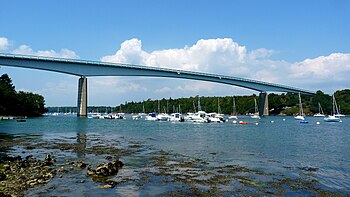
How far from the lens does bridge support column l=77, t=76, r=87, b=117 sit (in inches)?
3831

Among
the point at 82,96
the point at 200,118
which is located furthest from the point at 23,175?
the point at 82,96

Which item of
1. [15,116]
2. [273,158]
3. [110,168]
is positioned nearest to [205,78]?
[15,116]

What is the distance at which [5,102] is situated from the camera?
9606 centimetres

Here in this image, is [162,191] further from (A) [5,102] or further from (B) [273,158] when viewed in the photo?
(A) [5,102]

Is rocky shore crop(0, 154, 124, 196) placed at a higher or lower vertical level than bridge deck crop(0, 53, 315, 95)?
lower

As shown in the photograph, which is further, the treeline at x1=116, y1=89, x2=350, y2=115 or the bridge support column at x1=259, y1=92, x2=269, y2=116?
the treeline at x1=116, y1=89, x2=350, y2=115

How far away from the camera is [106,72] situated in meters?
97.5

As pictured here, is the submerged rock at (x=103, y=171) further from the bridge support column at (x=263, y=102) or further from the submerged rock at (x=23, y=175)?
the bridge support column at (x=263, y=102)

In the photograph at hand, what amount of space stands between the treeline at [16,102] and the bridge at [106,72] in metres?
15.2

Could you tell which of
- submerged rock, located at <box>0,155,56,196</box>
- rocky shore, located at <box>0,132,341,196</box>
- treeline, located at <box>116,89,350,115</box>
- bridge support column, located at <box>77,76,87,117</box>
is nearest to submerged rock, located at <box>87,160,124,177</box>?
rocky shore, located at <box>0,132,341,196</box>

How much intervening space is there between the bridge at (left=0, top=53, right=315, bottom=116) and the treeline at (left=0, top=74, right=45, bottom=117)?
15185mm

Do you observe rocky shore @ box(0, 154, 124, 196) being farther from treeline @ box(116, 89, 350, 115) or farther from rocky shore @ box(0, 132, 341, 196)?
treeline @ box(116, 89, 350, 115)

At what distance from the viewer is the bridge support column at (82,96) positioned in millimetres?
97306

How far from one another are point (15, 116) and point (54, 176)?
3814 inches
